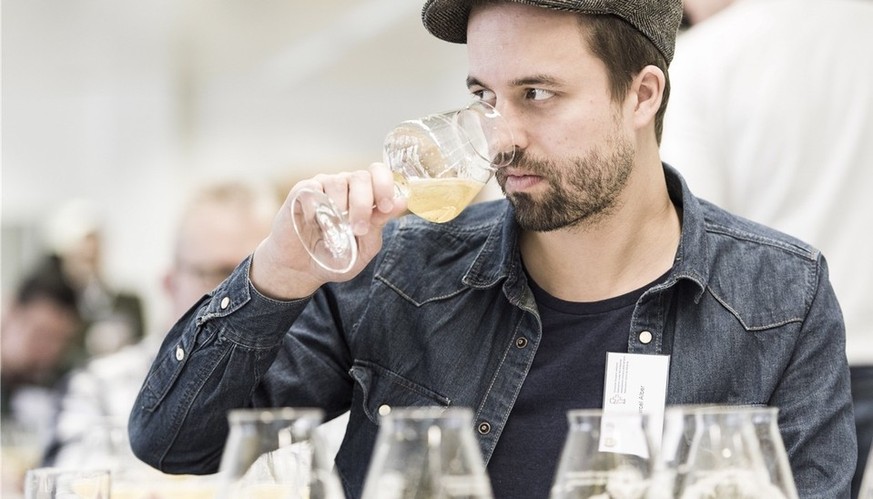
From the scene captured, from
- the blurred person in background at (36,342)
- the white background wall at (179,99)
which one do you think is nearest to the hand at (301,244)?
the blurred person in background at (36,342)

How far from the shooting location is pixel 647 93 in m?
1.75

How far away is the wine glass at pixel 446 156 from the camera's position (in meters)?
1.54

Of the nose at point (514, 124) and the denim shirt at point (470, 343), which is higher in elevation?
the nose at point (514, 124)

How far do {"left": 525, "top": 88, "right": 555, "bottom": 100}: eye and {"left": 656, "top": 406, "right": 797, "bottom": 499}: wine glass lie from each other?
747 mm

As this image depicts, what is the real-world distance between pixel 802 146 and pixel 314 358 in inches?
47.4

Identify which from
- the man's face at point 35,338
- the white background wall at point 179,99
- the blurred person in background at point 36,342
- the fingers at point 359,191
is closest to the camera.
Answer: the fingers at point 359,191

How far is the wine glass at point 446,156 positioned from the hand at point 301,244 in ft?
0.24

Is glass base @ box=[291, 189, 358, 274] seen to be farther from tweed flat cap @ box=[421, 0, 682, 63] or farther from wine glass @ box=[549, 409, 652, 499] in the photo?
wine glass @ box=[549, 409, 652, 499]

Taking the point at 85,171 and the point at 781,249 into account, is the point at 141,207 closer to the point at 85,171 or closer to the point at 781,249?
the point at 85,171

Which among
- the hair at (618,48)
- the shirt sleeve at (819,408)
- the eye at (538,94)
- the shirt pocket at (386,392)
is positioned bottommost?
the shirt pocket at (386,392)

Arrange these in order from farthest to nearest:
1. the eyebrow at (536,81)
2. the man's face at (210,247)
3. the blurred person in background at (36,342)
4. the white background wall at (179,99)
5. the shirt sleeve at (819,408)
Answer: the white background wall at (179,99) < the blurred person in background at (36,342) < the man's face at (210,247) < the eyebrow at (536,81) < the shirt sleeve at (819,408)

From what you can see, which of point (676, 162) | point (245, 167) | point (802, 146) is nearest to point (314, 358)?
point (676, 162)

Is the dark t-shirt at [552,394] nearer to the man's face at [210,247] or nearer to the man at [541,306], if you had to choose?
the man at [541,306]

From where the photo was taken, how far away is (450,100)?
1073cm
